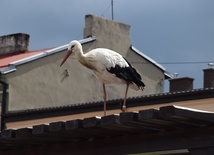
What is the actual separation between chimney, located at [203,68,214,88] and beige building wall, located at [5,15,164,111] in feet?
17.8

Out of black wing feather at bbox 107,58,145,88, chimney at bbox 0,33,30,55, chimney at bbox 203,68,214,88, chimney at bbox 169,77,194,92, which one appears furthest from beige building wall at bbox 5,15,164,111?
black wing feather at bbox 107,58,145,88

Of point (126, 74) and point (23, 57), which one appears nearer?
point (126, 74)

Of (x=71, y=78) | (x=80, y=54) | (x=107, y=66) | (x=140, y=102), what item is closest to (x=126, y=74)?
(x=107, y=66)

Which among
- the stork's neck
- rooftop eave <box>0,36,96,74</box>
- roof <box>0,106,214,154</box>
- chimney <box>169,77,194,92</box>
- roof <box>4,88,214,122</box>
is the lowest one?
roof <box>0,106,214,154</box>

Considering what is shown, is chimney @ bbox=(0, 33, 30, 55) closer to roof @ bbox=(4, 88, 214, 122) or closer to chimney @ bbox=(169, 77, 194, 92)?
roof @ bbox=(4, 88, 214, 122)

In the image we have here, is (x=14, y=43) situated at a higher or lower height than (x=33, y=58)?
higher

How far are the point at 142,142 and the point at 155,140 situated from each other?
0.90 feet

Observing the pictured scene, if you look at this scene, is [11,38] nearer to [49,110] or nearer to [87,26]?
[87,26]

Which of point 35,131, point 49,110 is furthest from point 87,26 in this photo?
point 35,131

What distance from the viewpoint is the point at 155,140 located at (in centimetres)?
1383

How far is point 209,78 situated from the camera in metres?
31.1

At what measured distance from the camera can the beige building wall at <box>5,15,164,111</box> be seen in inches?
1323

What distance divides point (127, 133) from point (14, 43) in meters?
24.5

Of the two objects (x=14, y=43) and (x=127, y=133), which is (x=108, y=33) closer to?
(x=14, y=43)
